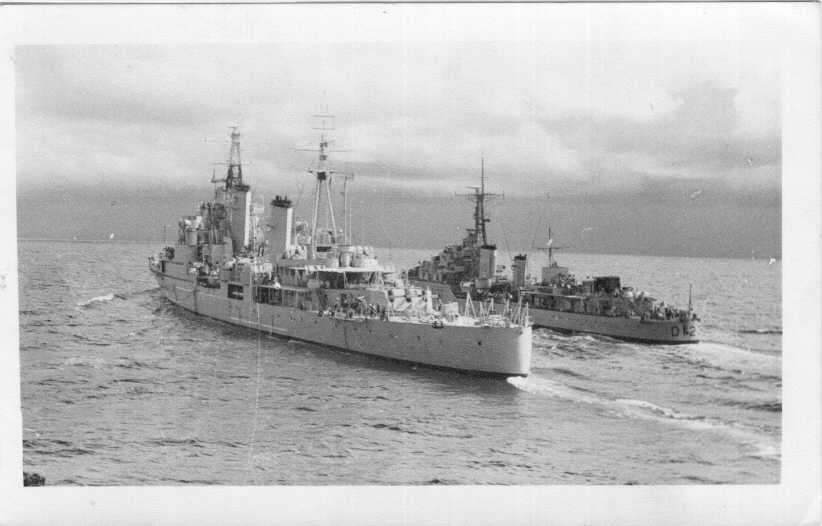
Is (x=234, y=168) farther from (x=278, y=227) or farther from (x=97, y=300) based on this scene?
(x=278, y=227)

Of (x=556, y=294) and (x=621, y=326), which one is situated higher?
(x=556, y=294)

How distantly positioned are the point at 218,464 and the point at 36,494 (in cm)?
171

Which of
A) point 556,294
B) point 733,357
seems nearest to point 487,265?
point 556,294

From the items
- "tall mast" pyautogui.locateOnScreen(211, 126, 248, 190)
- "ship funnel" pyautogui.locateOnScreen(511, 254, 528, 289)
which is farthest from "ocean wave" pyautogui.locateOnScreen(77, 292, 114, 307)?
"ship funnel" pyautogui.locateOnScreen(511, 254, 528, 289)

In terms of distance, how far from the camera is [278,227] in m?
12.2

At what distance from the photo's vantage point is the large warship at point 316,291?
9.79m

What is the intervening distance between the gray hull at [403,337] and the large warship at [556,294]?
1108mm

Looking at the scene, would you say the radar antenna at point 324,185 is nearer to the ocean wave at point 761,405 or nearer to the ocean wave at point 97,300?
the ocean wave at point 97,300

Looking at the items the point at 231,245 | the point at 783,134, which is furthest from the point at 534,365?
the point at 231,245

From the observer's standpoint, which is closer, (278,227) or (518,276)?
(278,227)

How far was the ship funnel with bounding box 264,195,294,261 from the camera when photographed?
10640 mm

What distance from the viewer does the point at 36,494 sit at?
6434 millimetres

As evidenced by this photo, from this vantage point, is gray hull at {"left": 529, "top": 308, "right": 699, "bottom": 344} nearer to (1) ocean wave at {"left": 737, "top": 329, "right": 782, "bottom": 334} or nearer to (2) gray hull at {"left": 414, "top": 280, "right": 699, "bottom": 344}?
(2) gray hull at {"left": 414, "top": 280, "right": 699, "bottom": 344}

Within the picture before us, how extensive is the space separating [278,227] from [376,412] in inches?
214
